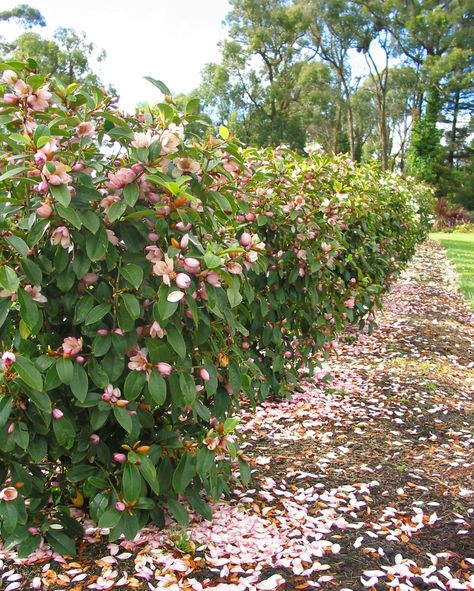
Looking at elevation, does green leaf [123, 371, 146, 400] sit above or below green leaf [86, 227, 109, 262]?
below

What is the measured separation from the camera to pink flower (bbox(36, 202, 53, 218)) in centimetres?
149

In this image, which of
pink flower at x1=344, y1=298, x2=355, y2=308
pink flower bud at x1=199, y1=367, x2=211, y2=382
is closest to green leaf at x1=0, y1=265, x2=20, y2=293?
pink flower bud at x1=199, y1=367, x2=211, y2=382

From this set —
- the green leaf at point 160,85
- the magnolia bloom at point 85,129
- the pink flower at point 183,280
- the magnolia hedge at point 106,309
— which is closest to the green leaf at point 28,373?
the magnolia hedge at point 106,309

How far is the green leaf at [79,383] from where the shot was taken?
5.00 ft

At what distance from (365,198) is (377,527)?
2954 millimetres

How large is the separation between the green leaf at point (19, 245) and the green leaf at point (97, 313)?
0.74 ft

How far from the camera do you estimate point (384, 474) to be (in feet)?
8.01

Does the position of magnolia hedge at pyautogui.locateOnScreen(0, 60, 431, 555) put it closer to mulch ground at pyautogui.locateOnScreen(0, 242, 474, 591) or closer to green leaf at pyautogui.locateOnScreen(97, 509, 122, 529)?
green leaf at pyautogui.locateOnScreen(97, 509, 122, 529)

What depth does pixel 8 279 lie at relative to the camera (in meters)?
1.44

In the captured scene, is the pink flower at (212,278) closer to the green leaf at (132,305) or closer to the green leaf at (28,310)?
the green leaf at (132,305)

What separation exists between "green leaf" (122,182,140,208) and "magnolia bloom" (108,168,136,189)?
0.06ft

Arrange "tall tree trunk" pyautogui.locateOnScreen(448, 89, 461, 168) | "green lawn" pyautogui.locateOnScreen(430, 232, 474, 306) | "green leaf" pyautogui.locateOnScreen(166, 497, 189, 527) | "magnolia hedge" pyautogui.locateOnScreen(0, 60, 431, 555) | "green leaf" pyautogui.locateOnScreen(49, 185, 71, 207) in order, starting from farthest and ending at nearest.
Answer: "tall tree trunk" pyautogui.locateOnScreen(448, 89, 461, 168)
"green lawn" pyautogui.locateOnScreen(430, 232, 474, 306)
"green leaf" pyautogui.locateOnScreen(166, 497, 189, 527)
"magnolia hedge" pyautogui.locateOnScreen(0, 60, 431, 555)
"green leaf" pyautogui.locateOnScreen(49, 185, 71, 207)

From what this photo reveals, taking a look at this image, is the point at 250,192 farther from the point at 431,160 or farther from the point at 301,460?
the point at 431,160

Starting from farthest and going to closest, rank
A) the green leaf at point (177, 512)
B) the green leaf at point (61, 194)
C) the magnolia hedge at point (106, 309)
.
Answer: the green leaf at point (177, 512), the magnolia hedge at point (106, 309), the green leaf at point (61, 194)
